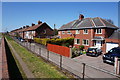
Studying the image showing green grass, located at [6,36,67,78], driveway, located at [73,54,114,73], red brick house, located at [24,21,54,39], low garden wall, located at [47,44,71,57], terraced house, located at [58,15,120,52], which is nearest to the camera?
green grass, located at [6,36,67,78]

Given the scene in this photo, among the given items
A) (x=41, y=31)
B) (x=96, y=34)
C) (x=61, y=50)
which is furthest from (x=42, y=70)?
(x=41, y=31)

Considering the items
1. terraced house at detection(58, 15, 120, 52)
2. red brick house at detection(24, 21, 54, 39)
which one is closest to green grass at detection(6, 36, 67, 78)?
terraced house at detection(58, 15, 120, 52)

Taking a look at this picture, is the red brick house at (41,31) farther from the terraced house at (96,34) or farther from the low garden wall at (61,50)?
the low garden wall at (61,50)

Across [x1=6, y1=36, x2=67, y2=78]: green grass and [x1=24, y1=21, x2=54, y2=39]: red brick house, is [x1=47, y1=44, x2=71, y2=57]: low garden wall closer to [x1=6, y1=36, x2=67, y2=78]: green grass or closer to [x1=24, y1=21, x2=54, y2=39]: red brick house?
[x1=6, y1=36, x2=67, y2=78]: green grass

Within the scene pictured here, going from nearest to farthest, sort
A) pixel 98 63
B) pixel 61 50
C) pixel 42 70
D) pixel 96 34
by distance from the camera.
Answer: pixel 42 70 → pixel 98 63 → pixel 61 50 → pixel 96 34

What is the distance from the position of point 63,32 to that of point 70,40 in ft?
17.6

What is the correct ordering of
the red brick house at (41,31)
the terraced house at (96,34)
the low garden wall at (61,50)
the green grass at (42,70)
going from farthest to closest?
the red brick house at (41,31) → the terraced house at (96,34) → the low garden wall at (61,50) → the green grass at (42,70)

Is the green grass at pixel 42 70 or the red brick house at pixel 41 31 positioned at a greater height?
the red brick house at pixel 41 31

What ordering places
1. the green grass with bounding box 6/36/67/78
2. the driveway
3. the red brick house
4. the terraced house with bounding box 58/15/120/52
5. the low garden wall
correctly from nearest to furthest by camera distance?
1. the green grass with bounding box 6/36/67/78
2. the driveway
3. the low garden wall
4. the terraced house with bounding box 58/15/120/52
5. the red brick house

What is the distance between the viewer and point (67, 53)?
650 inches

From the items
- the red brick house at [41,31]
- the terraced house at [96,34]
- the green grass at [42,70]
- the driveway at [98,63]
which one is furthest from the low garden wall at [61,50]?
the red brick house at [41,31]

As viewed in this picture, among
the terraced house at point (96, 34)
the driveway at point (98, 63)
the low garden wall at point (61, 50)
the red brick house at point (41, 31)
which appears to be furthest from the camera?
the red brick house at point (41, 31)

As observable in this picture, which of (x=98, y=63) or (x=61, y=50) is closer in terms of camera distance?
(x=98, y=63)

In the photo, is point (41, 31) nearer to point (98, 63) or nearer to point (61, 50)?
point (61, 50)
